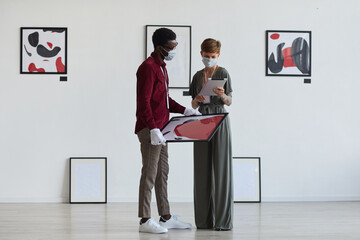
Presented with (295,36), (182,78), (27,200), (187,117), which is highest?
(295,36)

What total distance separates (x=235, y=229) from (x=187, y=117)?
3.35ft

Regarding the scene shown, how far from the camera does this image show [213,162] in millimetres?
4309

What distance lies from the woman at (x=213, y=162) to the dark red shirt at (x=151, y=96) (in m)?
0.33

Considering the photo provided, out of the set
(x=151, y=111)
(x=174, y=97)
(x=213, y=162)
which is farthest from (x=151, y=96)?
(x=174, y=97)

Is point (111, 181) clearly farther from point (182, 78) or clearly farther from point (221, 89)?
point (221, 89)

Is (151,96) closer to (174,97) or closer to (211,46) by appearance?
(211,46)

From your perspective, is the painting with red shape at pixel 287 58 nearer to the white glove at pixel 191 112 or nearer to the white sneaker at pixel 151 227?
the white glove at pixel 191 112

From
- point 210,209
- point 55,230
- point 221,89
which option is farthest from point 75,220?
point 221,89

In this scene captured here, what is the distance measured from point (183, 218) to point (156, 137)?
137 centimetres

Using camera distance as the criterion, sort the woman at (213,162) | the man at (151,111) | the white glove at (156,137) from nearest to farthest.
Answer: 1. the white glove at (156,137)
2. the man at (151,111)
3. the woman at (213,162)

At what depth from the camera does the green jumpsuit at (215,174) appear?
4.29 m

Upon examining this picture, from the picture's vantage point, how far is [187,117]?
417 cm

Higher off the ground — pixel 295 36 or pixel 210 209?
pixel 295 36

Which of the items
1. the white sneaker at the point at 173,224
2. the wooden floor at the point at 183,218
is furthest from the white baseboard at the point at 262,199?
the white sneaker at the point at 173,224
